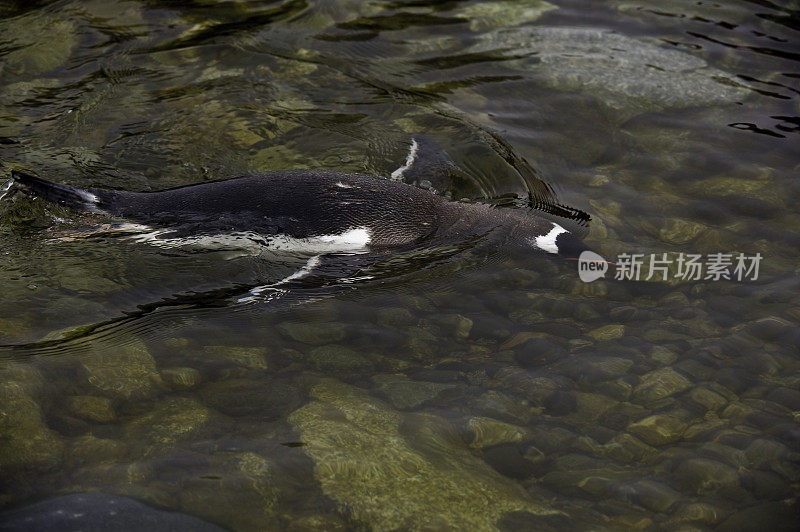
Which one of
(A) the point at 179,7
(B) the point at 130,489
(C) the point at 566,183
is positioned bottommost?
(B) the point at 130,489

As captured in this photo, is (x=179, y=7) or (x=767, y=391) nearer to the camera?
(x=767, y=391)

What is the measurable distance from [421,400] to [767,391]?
1.67 metres

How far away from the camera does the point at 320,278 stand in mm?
4383

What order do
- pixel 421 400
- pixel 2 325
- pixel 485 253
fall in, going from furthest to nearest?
pixel 485 253, pixel 2 325, pixel 421 400

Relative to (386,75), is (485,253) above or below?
below

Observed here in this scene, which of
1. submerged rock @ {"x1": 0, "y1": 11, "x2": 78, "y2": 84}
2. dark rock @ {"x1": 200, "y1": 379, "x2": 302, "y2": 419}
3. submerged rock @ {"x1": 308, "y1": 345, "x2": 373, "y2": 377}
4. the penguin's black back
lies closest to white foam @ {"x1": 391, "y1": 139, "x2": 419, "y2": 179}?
the penguin's black back

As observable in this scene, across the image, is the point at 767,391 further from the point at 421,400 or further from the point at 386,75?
the point at 386,75

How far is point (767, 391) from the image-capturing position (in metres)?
Answer: 3.73

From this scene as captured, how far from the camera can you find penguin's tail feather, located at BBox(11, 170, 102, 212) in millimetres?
4289

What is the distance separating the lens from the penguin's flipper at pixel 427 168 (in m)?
5.30

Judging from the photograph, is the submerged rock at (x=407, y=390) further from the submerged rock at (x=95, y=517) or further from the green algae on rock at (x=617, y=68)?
the green algae on rock at (x=617, y=68)

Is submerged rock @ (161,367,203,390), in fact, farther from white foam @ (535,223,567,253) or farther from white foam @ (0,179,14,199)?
white foam @ (535,223,567,253)

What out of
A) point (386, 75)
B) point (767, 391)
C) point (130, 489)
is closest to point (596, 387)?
point (767, 391)

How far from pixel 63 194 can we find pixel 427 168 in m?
2.33
